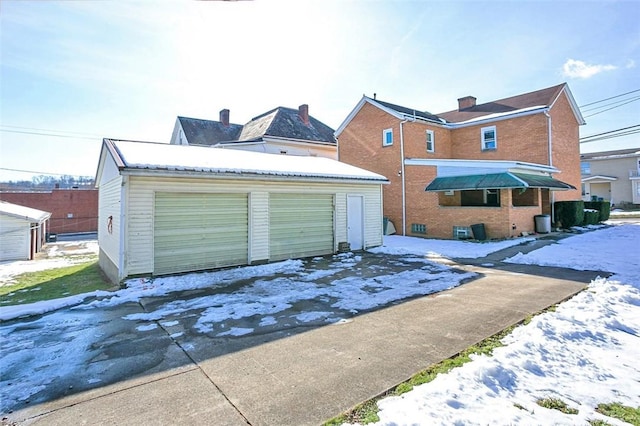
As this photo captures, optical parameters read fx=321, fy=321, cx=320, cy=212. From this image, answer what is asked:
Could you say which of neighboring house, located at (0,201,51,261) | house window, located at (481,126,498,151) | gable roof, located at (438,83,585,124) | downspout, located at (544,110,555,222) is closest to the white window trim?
gable roof, located at (438,83,585,124)

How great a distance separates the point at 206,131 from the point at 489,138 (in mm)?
23007

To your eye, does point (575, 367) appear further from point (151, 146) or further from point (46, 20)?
point (151, 146)

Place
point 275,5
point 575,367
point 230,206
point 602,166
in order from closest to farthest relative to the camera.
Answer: point 575,367
point 275,5
point 230,206
point 602,166

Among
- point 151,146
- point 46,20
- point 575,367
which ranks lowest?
point 575,367

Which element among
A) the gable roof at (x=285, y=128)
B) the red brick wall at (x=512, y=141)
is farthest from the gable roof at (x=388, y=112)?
the gable roof at (x=285, y=128)

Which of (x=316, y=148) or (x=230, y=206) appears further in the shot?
(x=316, y=148)

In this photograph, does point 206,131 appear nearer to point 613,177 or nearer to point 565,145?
point 565,145

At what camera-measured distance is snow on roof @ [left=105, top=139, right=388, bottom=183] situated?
28.9 feet

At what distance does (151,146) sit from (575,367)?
39.7 ft

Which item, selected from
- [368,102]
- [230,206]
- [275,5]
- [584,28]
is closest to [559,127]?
[584,28]

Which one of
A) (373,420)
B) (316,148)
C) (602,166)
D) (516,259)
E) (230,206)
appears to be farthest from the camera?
(602,166)

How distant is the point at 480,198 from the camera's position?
20781 millimetres

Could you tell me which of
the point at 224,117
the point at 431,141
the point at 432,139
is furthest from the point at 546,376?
the point at 224,117

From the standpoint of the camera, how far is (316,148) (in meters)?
27.8
